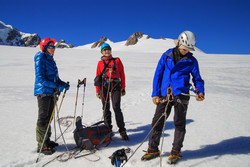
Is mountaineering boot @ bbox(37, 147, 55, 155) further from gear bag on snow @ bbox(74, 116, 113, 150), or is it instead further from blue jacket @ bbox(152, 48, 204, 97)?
blue jacket @ bbox(152, 48, 204, 97)

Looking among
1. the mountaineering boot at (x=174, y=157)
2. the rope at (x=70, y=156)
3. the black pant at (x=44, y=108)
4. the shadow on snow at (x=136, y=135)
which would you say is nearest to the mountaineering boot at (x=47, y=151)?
the rope at (x=70, y=156)

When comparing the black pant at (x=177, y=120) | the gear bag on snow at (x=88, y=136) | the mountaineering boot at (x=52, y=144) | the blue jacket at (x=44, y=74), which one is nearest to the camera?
the black pant at (x=177, y=120)

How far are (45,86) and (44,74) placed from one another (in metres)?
A: 0.23

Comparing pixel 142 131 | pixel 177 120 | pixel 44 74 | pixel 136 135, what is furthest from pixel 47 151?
pixel 177 120

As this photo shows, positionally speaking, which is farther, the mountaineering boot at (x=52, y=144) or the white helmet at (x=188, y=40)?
the mountaineering boot at (x=52, y=144)

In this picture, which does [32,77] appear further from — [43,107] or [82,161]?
[82,161]

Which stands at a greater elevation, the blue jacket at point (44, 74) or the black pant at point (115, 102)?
the blue jacket at point (44, 74)

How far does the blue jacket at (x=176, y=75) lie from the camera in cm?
280

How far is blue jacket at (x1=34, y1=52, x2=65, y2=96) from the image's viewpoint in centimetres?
299

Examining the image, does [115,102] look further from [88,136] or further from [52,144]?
[52,144]

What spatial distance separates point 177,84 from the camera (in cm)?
281

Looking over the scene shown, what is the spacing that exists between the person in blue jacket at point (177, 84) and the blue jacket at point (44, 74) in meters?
2.03

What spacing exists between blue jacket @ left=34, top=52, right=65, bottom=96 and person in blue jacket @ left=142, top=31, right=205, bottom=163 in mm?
2028

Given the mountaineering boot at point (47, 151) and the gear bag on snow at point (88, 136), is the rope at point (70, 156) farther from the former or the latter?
the mountaineering boot at point (47, 151)
